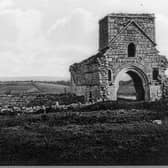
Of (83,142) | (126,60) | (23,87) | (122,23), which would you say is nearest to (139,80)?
(126,60)

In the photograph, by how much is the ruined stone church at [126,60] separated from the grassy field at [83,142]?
8606mm

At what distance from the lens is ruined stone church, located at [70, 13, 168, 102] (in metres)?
24.8

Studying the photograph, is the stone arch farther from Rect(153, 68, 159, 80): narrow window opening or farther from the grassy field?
the grassy field

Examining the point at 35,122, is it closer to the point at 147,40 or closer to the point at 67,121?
the point at 67,121

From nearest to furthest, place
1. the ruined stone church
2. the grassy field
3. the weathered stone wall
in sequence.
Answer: the grassy field, the ruined stone church, the weathered stone wall

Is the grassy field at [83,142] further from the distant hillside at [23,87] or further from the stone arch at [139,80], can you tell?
the stone arch at [139,80]

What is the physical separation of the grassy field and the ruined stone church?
8606 millimetres

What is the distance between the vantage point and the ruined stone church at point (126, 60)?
24.8 metres

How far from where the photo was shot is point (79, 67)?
29.1 metres

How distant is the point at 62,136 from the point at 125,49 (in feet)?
45.0

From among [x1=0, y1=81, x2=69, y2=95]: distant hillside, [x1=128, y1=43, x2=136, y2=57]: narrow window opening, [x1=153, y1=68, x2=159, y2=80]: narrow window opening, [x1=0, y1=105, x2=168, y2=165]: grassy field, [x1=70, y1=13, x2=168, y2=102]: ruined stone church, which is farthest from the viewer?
[x1=153, y1=68, x2=159, y2=80]: narrow window opening

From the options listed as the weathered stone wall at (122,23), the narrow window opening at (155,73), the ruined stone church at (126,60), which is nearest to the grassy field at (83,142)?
the ruined stone church at (126,60)

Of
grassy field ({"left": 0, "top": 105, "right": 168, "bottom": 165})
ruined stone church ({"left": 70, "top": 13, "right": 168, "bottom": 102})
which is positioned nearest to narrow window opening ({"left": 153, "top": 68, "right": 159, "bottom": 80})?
ruined stone church ({"left": 70, "top": 13, "right": 168, "bottom": 102})

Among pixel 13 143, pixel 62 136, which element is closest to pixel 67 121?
pixel 62 136
